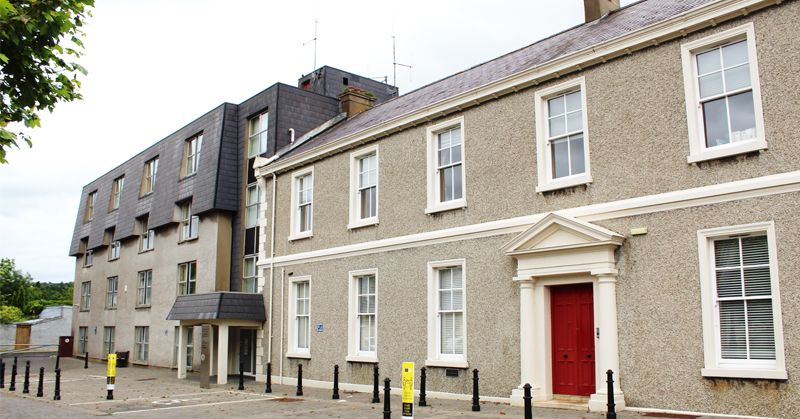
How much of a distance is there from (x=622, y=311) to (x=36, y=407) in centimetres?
1334

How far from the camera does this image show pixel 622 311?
13.0 meters

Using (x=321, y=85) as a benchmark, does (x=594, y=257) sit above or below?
below

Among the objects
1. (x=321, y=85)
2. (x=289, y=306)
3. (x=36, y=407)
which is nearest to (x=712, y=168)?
(x=289, y=306)

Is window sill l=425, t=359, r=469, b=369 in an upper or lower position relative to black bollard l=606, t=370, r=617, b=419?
upper

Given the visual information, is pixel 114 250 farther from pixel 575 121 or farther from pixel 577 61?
pixel 577 61

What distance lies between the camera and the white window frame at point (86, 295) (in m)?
42.1

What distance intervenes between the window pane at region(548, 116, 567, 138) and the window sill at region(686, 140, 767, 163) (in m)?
2.98

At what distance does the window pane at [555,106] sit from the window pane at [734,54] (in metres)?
3.42

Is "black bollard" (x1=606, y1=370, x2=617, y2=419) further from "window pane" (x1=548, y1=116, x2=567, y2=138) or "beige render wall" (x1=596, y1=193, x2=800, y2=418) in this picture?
"window pane" (x1=548, y1=116, x2=567, y2=138)

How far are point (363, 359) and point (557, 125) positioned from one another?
320 inches

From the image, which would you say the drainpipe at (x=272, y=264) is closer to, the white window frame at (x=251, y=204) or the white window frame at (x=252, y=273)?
the white window frame at (x=252, y=273)

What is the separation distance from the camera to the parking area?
13.8 meters

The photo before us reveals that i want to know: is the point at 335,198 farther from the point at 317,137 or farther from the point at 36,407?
the point at 36,407

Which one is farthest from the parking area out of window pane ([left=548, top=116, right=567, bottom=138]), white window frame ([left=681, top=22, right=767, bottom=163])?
window pane ([left=548, top=116, right=567, bottom=138])
